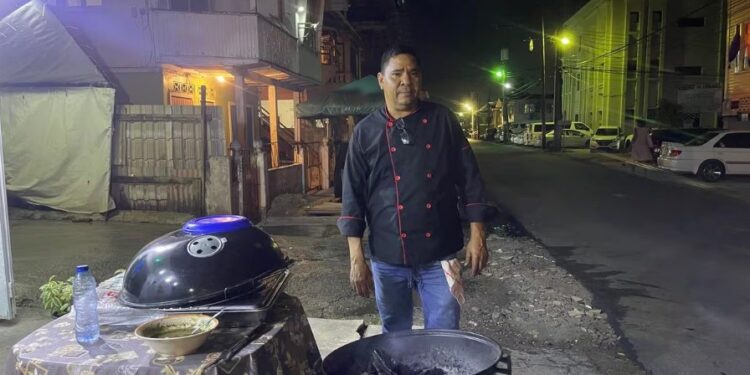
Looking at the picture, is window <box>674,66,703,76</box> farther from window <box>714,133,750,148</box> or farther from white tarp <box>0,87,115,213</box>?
white tarp <box>0,87,115,213</box>

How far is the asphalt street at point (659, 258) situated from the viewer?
480 cm

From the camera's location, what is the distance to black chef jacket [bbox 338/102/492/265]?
275 centimetres

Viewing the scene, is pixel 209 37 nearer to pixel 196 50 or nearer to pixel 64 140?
pixel 196 50

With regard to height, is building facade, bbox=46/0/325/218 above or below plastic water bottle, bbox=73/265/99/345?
above

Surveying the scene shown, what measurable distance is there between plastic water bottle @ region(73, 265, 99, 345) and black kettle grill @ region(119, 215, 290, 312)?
15cm

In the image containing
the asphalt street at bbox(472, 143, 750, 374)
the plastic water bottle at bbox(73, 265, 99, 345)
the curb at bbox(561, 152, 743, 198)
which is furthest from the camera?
the curb at bbox(561, 152, 743, 198)

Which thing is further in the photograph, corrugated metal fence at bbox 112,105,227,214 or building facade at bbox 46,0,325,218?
building facade at bbox 46,0,325,218

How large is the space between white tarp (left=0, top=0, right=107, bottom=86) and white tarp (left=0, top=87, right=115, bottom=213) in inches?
11.2

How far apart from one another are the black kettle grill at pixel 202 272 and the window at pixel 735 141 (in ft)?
60.6

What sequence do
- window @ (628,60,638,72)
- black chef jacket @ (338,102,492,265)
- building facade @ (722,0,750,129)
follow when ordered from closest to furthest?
black chef jacket @ (338,102,492,265), building facade @ (722,0,750,129), window @ (628,60,638,72)

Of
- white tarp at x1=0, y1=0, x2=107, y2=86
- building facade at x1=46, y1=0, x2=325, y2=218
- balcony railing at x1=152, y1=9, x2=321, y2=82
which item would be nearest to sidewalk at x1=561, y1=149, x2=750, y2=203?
building facade at x1=46, y1=0, x2=325, y2=218

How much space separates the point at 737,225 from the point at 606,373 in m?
7.52

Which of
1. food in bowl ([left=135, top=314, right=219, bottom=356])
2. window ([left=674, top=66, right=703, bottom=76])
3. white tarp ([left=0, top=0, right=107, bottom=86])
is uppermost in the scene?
window ([left=674, top=66, right=703, bottom=76])

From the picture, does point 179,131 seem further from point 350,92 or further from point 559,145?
point 559,145
